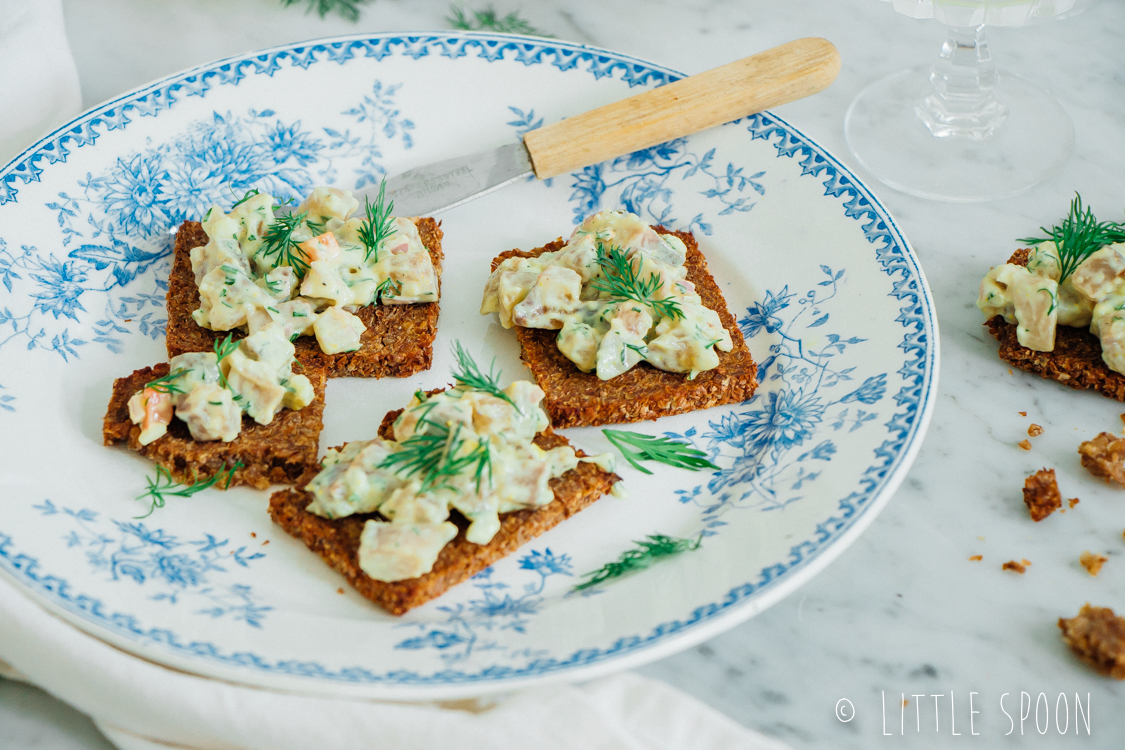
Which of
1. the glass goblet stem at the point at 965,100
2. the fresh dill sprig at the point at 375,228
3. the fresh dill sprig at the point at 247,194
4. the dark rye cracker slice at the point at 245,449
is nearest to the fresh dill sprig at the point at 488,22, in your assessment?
the fresh dill sprig at the point at 247,194

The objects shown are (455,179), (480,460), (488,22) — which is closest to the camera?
(480,460)

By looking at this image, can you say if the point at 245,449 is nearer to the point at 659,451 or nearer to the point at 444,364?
the point at 444,364

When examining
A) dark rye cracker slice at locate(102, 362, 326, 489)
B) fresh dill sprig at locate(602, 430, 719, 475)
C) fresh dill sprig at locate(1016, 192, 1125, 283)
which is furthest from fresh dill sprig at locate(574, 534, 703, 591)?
fresh dill sprig at locate(1016, 192, 1125, 283)

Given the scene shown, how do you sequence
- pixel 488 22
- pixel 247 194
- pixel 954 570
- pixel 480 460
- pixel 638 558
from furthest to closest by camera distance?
pixel 488 22 → pixel 247 194 → pixel 954 570 → pixel 638 558 → pixel 480 460

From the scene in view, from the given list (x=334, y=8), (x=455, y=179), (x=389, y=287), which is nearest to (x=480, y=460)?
(x=389, y=287)

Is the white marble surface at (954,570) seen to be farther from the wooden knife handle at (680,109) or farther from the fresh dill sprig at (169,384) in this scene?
the fresh dill sprig at (169,384)

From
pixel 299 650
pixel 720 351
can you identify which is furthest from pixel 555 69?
pixel 299 650
